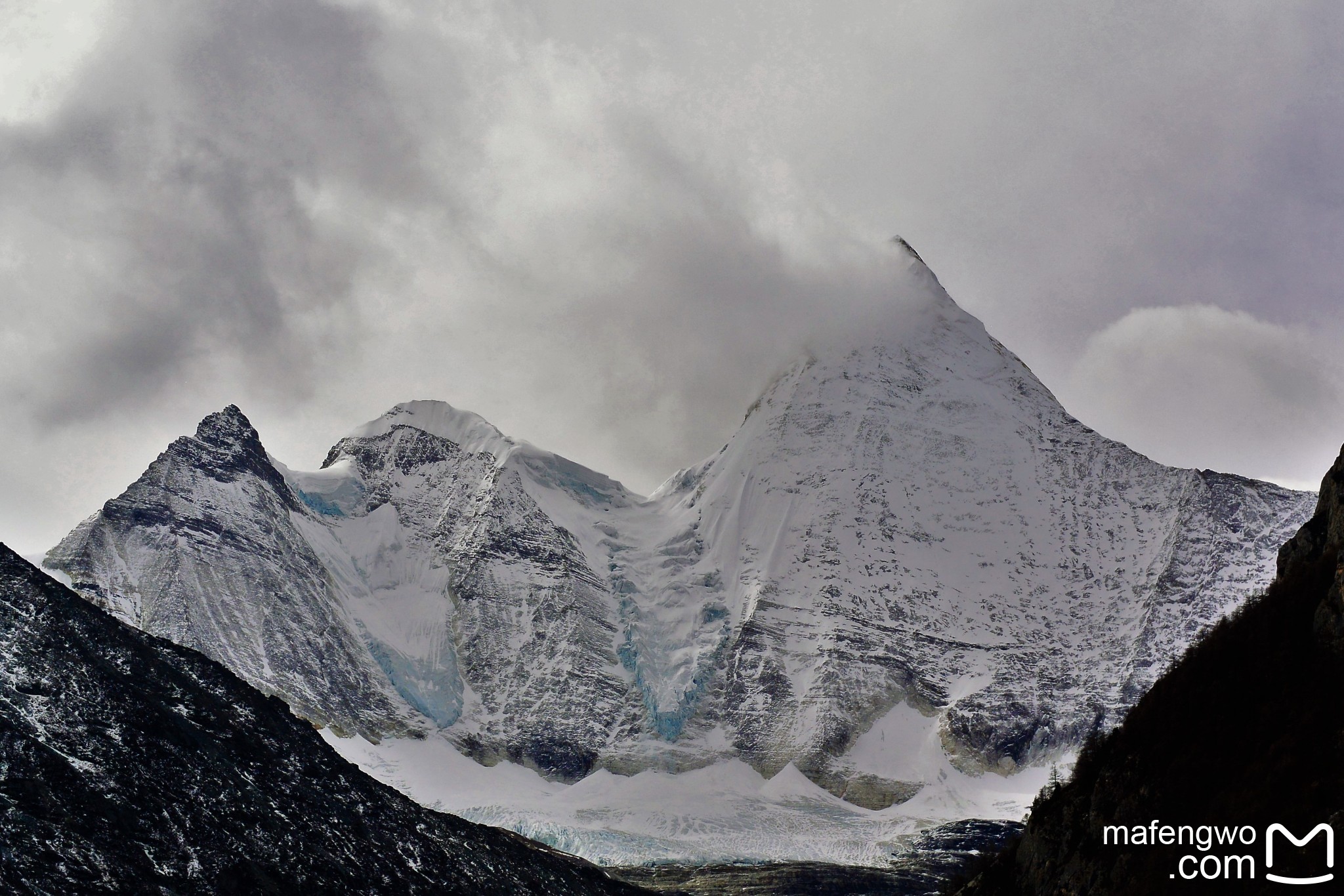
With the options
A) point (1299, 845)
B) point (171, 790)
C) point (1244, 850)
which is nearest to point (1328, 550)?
point (1244, 850)

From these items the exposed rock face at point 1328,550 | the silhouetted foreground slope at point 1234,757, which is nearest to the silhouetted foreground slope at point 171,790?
the silhouetted foreground slope at point 1234,757

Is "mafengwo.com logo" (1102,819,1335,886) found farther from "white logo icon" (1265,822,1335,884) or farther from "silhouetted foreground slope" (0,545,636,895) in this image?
"silhouetted foreground slope" (0,545,636,895)

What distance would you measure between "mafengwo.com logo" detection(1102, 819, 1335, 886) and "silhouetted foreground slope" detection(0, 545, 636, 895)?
7639 centimetres

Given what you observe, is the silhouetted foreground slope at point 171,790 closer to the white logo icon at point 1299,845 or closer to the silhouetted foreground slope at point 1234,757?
the silhouetted foreground slope at point 1234,757

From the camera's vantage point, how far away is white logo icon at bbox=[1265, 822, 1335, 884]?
57.1 m

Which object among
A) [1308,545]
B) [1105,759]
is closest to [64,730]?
[1105,759]

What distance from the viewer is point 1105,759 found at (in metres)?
79.4

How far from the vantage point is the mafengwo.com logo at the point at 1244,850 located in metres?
57.9

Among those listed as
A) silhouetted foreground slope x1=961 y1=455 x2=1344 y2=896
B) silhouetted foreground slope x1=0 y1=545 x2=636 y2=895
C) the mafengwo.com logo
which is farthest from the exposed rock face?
silhouetted foreground slope x1=0 y1=545 x2=636 y2=895

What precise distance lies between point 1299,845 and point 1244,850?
140 inches

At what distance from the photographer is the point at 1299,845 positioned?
194 ft

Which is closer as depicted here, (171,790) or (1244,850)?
(1244,850)

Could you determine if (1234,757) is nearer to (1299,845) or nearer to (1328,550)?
(1299,845)

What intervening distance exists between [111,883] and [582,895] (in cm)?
6904
